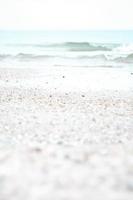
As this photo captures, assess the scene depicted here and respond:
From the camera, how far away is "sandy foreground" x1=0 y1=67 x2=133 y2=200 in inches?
98.6

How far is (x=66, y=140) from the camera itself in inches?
192

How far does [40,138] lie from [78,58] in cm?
1936

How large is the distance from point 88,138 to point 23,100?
12.2 feet

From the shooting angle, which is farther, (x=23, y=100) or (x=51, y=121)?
(x=23, y=100)

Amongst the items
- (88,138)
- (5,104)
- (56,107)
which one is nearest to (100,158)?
(88,138)

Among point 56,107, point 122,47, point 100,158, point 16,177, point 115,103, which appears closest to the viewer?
point 16,177

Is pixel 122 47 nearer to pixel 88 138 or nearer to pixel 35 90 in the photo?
pixel 35 90

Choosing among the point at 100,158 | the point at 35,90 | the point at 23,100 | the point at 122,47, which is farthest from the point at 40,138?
the point at 122,47

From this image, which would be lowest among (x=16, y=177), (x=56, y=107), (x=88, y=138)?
(x=16, y=177)

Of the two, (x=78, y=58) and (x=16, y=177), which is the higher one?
(x=78, y=58)

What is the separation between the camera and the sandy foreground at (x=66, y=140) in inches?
98.6

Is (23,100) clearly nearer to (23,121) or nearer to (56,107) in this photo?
(56,107)

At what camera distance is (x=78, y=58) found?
2389cm

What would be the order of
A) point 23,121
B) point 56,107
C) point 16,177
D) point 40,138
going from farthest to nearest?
1. point 56,107
2. point 23,121
3. point 40,138
4. point 16,177
